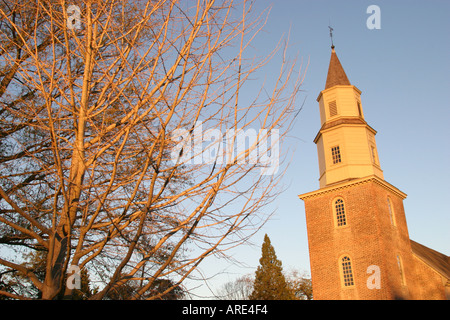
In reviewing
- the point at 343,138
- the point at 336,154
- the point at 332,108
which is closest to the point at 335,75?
the point at 332,108

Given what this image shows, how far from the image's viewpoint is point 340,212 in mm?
23875

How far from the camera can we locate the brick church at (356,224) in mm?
21469

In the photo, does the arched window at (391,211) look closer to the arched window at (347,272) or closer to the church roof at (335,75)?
the arched window at (347,272)

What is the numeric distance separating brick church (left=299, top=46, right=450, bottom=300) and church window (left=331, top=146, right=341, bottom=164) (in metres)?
0.07

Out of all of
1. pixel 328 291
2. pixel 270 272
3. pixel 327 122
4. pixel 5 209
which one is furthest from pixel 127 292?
pixel 270 272

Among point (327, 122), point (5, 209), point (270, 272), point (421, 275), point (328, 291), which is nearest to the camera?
point (5, 209)

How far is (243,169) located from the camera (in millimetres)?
3434

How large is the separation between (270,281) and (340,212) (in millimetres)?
20321

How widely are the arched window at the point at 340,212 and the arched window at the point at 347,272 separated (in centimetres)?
222

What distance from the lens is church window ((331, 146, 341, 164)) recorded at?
2491 centimetres

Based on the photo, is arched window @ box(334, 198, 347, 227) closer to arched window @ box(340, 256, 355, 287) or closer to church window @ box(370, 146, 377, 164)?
arched window @ box(340, 256, 355, 287)

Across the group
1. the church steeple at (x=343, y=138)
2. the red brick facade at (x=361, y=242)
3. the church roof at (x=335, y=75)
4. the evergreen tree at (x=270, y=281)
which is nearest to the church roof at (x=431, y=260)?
the red brick facade at (x=361, y=242)

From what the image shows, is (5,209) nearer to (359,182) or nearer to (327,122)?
(359,182)
